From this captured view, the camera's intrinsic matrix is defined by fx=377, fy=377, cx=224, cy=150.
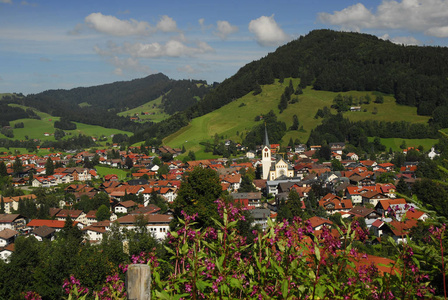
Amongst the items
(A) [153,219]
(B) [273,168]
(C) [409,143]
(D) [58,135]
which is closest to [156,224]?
(A) [153,219]

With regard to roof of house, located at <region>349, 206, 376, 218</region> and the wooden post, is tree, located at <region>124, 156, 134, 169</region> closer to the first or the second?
roof of house, located at <region>349, 206, 376, 218</region>

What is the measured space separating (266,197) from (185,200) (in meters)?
32.8

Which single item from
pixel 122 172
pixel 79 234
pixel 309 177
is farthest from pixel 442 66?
pixel 79 234

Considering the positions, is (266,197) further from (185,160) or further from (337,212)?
(185,160)

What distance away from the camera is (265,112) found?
98.6 m

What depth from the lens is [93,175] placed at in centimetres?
6988

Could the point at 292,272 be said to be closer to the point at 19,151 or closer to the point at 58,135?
the point at 19,151

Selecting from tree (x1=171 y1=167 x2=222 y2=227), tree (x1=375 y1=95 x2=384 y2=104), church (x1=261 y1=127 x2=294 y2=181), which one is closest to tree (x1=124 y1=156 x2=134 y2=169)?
church (x1=261 y1=127 x2=294 y2=181)

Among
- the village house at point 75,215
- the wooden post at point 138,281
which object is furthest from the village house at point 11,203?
the wooden post at point 138,281

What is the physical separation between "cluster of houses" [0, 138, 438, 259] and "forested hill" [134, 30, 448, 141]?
29605mm

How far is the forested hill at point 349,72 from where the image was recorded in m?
92.3

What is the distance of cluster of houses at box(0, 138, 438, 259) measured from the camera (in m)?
34.6

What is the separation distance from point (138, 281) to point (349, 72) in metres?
116

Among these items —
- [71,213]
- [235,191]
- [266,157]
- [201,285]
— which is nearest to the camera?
[201,285]
